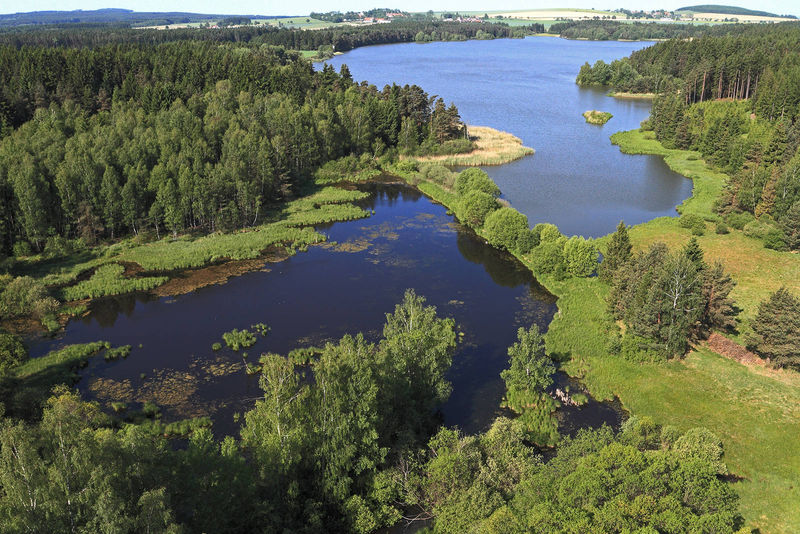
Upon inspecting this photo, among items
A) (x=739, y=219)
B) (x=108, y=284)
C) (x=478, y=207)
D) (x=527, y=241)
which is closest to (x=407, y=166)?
(x=478, y=207)

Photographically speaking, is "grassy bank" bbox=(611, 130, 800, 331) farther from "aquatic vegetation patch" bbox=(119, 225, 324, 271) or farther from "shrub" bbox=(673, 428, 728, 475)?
"aquatic vegetation patch" bbox=(119, 225, 324, 271)

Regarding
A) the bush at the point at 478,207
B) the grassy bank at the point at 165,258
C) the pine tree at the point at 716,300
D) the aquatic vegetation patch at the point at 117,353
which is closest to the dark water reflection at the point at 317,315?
the aquatic vegetation patch at the point at 117,353

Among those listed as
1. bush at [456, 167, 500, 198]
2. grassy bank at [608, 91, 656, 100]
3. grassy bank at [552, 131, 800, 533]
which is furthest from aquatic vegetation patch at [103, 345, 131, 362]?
grassy bank at [608, 91, 656, 100]

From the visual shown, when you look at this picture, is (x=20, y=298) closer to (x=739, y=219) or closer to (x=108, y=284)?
(x=108, y=284)

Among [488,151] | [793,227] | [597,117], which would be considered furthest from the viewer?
[597,117]

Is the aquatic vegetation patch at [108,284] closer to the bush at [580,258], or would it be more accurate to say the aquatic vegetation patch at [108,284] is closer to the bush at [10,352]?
the bush at [10,352]

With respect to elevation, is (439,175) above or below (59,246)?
above

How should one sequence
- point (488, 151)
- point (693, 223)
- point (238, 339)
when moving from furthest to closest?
1. point (488, 151)
2. point (693, 223)
3. point (238, 339)
